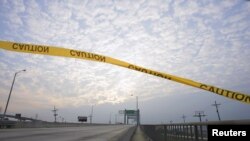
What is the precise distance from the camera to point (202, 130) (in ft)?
17.9

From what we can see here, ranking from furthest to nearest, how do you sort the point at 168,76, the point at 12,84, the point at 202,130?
the point at 12,84
the point at 202,130
the point at 168,76

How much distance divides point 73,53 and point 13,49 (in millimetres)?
1227

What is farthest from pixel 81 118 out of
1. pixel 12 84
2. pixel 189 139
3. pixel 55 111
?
pixel 189 139

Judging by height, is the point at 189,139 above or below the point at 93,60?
below

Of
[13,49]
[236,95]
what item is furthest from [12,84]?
[236,95]

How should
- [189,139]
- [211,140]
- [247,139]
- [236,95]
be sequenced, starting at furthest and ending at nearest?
[189,139] < [236,95] < [211,140] < [247,139]

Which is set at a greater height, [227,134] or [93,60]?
[93,60]

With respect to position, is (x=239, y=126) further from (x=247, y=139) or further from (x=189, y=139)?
(x=189, y=139)

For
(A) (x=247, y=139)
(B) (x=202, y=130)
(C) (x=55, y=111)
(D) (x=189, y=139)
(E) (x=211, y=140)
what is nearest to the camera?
(A) (x=247, y=139)

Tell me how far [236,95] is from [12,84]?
43846 mm

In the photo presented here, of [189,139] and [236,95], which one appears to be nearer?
[236,95]

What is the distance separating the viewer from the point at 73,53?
5648mm

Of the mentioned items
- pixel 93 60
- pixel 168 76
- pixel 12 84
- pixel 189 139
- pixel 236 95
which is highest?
pixel 12 84

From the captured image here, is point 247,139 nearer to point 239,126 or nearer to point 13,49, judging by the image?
point 239,126
